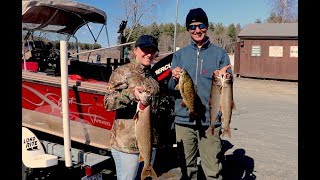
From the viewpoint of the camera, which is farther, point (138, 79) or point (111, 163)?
point (111, 163)

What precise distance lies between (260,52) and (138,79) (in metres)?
21.2

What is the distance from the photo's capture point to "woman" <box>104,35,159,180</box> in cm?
350

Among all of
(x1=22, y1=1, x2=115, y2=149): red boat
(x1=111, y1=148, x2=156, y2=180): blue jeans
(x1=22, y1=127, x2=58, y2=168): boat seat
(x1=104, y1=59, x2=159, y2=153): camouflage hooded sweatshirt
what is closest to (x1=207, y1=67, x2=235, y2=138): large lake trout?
(x1=104, y1=59, x2=159, y2=153): camouflage hooded sweatshirt

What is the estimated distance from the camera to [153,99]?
11.7 ft

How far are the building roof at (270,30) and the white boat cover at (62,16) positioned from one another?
1669cm

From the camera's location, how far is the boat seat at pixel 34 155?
5.08 meters

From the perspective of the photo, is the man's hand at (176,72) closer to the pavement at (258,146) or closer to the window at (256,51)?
the pavement at (258,146)

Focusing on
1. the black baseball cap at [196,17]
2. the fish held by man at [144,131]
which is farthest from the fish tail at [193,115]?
the black baseball cap at [196,17]

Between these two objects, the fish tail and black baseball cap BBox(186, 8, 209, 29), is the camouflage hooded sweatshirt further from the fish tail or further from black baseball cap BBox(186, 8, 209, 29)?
black baseball cap BBox(186, 8, 209, 29)

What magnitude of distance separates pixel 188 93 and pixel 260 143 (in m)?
5.04

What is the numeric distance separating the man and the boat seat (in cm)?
197

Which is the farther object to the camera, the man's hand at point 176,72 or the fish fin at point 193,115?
the fish fin at point 193,115
